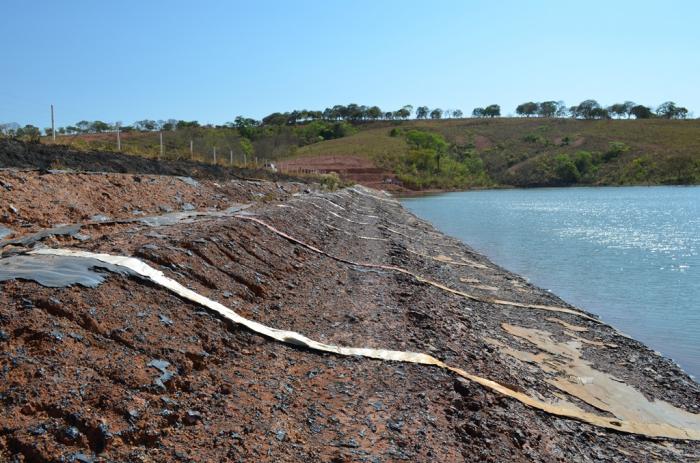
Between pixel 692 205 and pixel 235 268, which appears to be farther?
pixel 692 205

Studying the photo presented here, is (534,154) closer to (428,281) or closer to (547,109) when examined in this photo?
(547,109)

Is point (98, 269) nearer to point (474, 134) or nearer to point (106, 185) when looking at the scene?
point (106, 185)

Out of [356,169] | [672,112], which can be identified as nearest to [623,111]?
[672,112]

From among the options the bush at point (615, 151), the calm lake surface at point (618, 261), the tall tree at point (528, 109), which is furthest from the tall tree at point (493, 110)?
the calm lake surface at point (618, 261)

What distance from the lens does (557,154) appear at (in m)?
95.7

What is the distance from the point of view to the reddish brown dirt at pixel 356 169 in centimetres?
7475

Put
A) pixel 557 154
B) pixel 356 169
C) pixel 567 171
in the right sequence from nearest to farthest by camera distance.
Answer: pixel 356 169 < pixel 567 171 < pixel 557 154

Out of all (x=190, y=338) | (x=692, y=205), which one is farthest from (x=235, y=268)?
(x=692, y=205)

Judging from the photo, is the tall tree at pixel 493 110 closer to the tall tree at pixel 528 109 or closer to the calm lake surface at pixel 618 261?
the tall tree at pixel 528 109

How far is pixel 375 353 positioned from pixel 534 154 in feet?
332

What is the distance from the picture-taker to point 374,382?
5.79 meters

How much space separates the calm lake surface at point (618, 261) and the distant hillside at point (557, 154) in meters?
49.4

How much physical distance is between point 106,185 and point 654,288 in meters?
14.0

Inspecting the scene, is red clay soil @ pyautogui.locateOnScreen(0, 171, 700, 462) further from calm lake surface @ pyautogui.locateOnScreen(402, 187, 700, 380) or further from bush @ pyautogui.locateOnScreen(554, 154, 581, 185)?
bush @ pyautogui.locateOnScreen(554, 154, 581, 185)
